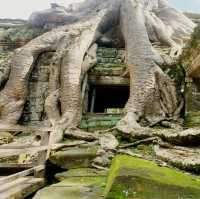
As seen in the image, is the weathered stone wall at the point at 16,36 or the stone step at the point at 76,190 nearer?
the stone step at the point at 76,190

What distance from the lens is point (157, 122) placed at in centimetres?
496

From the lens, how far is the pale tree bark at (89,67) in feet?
17.2

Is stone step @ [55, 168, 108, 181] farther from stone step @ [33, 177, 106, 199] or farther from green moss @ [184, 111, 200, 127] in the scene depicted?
green moss @ [184, 111, 200, 127]

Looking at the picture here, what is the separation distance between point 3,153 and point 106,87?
11.1 ft

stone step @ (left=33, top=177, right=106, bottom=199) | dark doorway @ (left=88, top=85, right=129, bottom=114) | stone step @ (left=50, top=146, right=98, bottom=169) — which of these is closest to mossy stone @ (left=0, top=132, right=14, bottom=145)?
stone step @ (left=50, top=146, right=98, bottom=169)

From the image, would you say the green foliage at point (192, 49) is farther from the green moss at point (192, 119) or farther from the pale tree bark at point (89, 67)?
the green moss at point (192, 119)

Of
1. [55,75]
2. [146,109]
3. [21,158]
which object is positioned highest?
[55,75]

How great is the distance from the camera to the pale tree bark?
5.23 meters

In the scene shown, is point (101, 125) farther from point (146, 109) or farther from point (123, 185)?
point (123, 185)

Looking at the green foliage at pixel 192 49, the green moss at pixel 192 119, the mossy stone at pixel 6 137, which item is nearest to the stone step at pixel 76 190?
the mossy stone at pixel 6 137

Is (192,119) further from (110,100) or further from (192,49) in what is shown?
(110,100)

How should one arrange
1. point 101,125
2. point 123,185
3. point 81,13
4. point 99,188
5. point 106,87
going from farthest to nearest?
1. point 81,13
2. point 106,87
3. point 101,125
4. point 99,188
5. point 123,185

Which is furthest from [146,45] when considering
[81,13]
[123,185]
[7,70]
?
[123,185]

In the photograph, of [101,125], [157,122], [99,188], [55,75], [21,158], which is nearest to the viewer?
[99,188]
